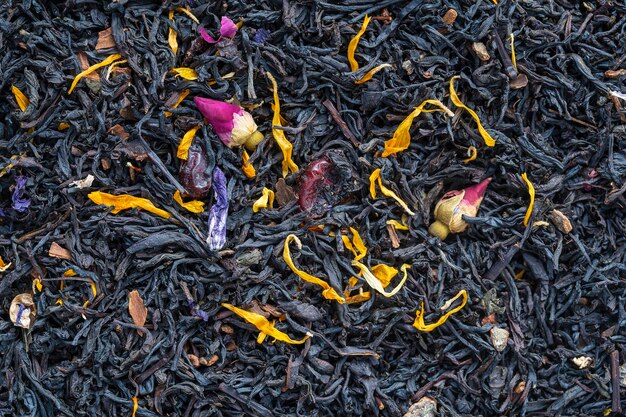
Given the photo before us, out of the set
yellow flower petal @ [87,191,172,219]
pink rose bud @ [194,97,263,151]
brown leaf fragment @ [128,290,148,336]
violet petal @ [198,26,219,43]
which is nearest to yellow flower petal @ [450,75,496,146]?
pink rose bud @ [194,97,263,151]

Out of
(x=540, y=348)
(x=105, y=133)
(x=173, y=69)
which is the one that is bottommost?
(x=540, y=348)

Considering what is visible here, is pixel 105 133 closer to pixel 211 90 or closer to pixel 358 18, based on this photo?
pixel 211 90

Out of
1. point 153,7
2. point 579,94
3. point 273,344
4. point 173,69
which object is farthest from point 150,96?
point 579,94

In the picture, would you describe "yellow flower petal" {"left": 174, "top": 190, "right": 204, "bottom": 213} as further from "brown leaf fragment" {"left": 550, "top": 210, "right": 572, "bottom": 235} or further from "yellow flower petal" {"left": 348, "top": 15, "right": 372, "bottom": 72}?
"brown leaf fragment" {"left": 550, "top": 210, "right": 572, "bottom": 235}

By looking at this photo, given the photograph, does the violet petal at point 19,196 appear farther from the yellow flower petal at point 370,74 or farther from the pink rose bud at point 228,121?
the yellow flower petal at point 370,74

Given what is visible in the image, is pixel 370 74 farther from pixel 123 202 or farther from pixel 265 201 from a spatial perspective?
pixel 123 202
